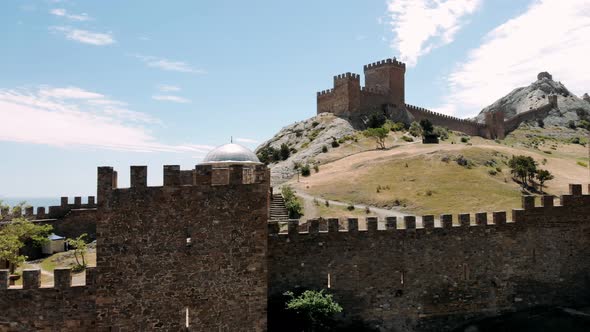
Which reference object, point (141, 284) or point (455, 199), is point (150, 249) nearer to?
point (141, 284)

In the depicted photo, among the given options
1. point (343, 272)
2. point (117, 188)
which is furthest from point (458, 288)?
point (117, 188)

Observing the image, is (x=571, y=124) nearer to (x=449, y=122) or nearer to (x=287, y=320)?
(x=449, y=122)

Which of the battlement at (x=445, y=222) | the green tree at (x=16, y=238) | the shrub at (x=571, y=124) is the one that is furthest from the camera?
the shrub at (x=571, y=124)

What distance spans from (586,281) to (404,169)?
3100cm

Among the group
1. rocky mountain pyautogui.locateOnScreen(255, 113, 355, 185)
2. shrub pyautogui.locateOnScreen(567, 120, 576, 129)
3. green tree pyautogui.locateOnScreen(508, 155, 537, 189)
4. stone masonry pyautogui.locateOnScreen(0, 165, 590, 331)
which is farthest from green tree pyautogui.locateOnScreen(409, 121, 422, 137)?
stone masonry pyautogui.locateOnScreen(0, 165, 590, 331)

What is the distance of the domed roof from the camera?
29172 millimetres

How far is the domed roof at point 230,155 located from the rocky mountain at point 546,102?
324ft

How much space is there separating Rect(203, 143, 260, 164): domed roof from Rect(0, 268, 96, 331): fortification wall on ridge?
15018 mm

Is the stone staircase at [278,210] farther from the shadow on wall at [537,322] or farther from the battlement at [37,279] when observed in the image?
the battlement at [37,279]

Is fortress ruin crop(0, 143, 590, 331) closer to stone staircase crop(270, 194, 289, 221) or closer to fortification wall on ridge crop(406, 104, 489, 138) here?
stone staircase crop(270, 194, 289, 221)

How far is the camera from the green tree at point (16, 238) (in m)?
22.5

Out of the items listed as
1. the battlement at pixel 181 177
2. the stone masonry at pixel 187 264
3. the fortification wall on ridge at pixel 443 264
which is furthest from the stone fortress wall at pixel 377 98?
the battlement at pixel 181 177

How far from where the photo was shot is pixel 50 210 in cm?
3522

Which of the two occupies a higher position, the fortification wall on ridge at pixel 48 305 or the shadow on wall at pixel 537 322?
the fortification wall on ridge at pixel 48 305
